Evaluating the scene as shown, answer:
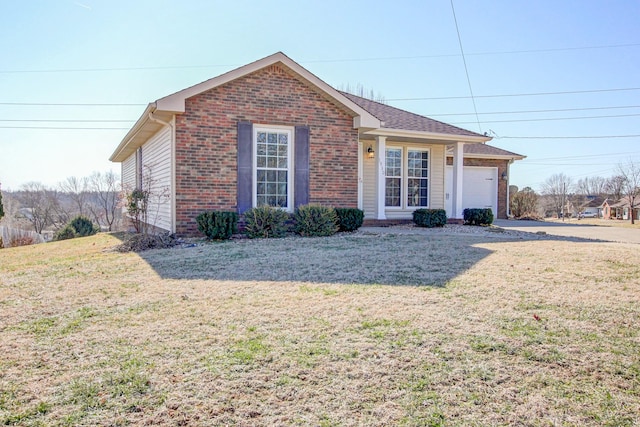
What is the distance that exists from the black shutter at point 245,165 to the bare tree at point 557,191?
4526cm

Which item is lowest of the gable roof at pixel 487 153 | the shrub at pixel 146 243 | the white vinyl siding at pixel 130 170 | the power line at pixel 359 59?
the shrub at pixel 146 243

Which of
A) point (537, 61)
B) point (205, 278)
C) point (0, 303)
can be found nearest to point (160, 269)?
point (205, 278)

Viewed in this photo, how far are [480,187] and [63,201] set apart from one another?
38024 millimetres

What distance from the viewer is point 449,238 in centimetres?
924

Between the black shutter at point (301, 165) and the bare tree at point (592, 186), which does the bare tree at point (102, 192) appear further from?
the bare tree at point (592, 186)

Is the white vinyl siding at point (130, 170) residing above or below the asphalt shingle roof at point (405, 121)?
below

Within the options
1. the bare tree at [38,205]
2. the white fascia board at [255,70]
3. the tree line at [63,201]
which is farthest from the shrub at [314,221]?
the bare tree at [38,205]

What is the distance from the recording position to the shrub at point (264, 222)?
937cm

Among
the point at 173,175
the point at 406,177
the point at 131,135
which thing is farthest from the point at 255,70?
the point at 406,177

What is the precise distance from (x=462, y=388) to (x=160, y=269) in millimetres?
4859

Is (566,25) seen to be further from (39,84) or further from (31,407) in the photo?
(39,84)

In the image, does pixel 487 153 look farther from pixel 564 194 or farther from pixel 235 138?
pixel 564 194

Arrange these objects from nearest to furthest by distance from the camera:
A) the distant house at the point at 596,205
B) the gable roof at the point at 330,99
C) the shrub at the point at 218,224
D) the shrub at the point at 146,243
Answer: the shrub at the point at 146,243
the shrub at the point at 218,224
the gable roof at the point at 330,99
the distant house at the point at 596,205

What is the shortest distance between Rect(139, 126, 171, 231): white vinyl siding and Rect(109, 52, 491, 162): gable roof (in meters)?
0.34
